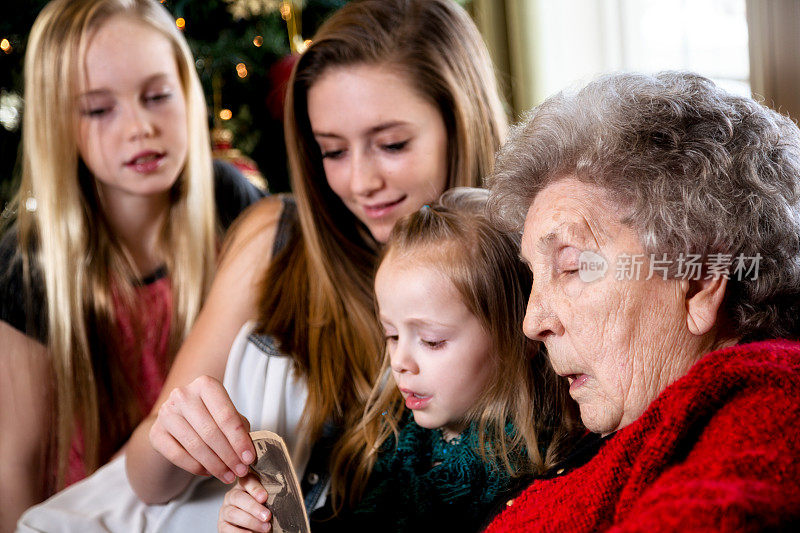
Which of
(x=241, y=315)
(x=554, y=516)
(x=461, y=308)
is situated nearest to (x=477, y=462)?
(x=461, y=308)

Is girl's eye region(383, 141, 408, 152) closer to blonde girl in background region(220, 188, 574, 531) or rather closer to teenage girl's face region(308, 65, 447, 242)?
teenage girl's face region(308, 65, 447, 242)

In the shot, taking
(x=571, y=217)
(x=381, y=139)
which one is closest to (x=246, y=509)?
(x=571, y=217)

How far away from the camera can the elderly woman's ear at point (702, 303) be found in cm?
97

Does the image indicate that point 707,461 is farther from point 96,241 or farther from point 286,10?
point 286,10

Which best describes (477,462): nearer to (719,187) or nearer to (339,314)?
(339,314)

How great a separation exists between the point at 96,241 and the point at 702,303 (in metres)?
1.81

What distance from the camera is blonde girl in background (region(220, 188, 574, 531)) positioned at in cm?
133

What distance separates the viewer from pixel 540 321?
3.58 feet

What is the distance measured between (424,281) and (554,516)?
51 centimetres

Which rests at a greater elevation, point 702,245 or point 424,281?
point 702,245

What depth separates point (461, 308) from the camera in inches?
53.6

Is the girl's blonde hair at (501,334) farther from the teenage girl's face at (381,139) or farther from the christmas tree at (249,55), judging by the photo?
the christmas tree at (249,55)

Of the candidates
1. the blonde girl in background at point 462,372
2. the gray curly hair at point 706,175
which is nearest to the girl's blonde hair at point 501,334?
the blonde girl in background at point 462,372

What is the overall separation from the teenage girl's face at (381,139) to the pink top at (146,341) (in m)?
0.88
